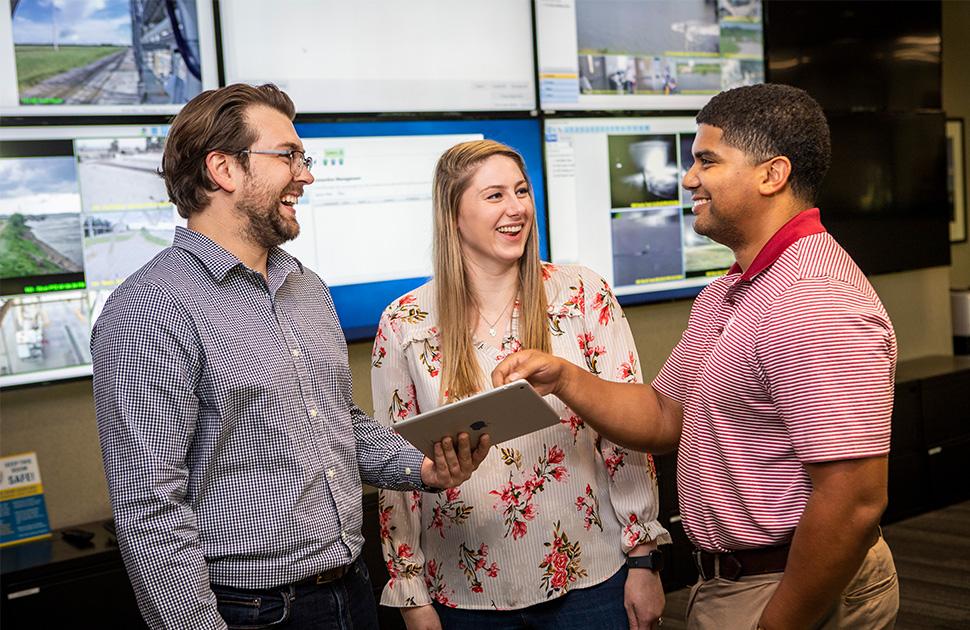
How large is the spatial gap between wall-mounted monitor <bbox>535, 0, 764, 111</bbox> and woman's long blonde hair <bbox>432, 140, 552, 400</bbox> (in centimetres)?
188

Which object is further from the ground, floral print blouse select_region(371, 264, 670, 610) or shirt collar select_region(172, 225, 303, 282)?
shirt collar select_region(172, 225, 303, 282)

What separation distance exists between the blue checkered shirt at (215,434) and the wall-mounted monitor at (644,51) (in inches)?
98.5

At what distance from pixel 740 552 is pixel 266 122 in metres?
1.15

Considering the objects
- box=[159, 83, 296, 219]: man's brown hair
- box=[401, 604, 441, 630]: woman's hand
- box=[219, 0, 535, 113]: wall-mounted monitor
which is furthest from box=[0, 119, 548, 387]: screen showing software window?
box=[401, 604, 441, 630]: woman's hand

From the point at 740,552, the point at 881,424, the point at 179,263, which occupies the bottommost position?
the point at 740,552

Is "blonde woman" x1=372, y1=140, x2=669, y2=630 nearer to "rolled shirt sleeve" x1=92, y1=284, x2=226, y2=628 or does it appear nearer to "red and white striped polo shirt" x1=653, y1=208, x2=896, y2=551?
"red and white striped polo shirt" x1=653, y1=208, x2=896, y2=551

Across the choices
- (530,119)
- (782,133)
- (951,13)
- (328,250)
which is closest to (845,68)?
(530,119)

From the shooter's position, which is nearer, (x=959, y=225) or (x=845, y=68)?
(x=845, y=68)

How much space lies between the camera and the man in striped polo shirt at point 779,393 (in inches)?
61.4

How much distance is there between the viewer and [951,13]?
22.0 feet

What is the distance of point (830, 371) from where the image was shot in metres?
1.56

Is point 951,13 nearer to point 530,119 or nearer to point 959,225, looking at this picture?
point 959,225

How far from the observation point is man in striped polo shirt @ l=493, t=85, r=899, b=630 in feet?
5.12

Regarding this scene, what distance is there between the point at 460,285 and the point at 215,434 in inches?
29.4
